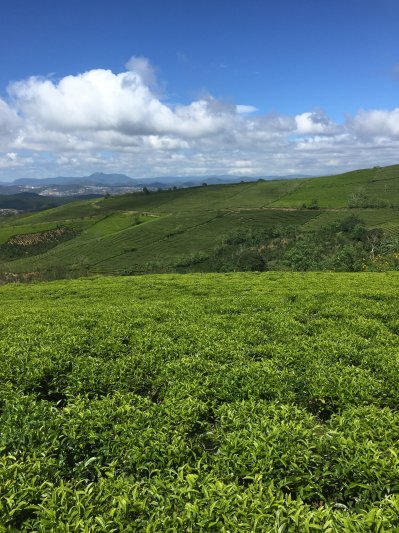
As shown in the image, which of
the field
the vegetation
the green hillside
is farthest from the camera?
the green hillside

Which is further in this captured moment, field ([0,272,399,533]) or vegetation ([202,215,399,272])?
vegetation ([202,215,399,272])

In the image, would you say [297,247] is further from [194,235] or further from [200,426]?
[200,426]

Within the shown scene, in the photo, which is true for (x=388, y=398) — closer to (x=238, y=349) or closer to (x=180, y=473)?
(x=238, y=349)

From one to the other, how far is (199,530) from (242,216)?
181 metres

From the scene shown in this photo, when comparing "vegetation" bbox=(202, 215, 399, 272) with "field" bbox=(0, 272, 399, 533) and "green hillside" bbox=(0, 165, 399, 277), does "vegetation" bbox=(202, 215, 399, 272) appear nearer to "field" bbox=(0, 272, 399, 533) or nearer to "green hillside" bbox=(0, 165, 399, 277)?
"green hillside" bbox=(0, 165, 399, 277)

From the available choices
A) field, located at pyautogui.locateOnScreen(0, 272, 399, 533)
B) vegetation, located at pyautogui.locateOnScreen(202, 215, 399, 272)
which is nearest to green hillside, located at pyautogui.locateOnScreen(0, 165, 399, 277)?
vegetation, located at pyautogui.locateOnScreen(202, 215, 399, 272)

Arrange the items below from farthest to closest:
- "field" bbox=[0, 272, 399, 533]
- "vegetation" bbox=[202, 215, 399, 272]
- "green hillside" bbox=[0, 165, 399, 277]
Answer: "green hillside" bbox=[0, 165, 399, 277] < "vegetation" bbox=[202, 215, 399, 272] < "field" bbox=[0, 272, 399, 533]

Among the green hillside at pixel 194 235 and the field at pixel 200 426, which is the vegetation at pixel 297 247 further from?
the field at pixel 200 426

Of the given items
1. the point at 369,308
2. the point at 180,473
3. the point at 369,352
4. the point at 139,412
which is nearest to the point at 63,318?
the point at 139,412

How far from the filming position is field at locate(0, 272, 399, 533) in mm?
5797

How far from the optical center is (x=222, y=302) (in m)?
20.8

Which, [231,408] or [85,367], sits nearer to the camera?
[231,408]

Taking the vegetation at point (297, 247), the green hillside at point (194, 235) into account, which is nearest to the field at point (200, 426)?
the vegetation at point (297, 247)

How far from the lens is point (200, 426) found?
27.9 ft
